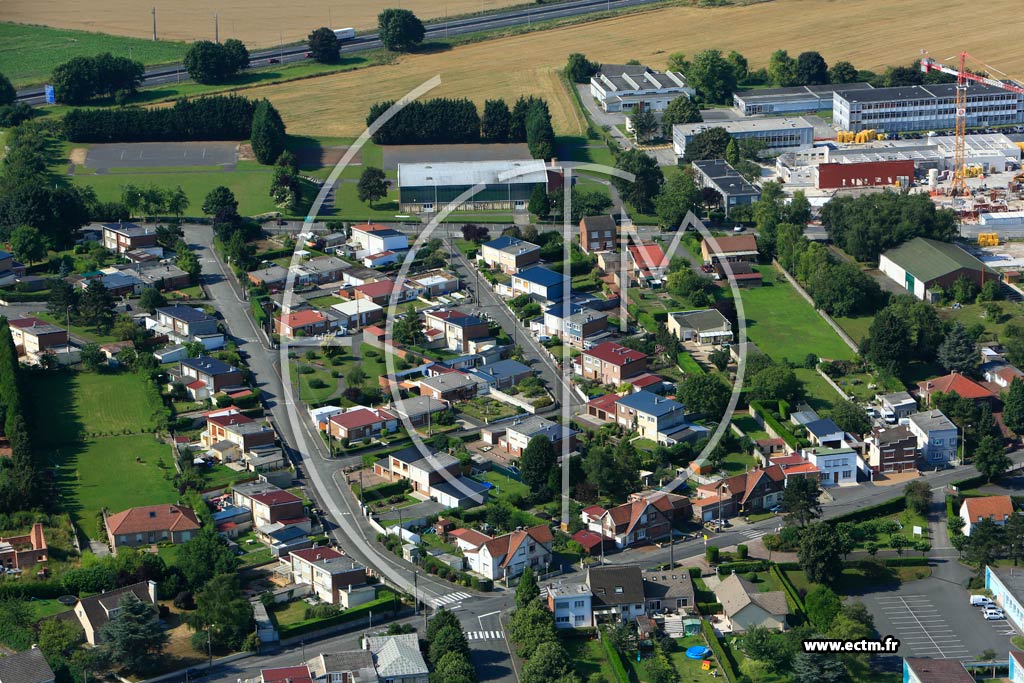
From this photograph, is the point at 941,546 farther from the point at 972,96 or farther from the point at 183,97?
the point at 183,97

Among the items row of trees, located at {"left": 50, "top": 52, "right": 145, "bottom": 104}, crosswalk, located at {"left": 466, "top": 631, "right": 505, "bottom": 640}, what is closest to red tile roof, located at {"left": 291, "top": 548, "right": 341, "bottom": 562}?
crosswalk, located at {"left": 466, "top": 631, "right": 505, "bottom": 640}

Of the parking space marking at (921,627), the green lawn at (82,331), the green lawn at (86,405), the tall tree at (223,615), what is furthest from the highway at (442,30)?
the parking space marking at (921,627)

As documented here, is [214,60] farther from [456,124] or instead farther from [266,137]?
[456,124]

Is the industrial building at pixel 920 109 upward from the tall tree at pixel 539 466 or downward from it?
upward

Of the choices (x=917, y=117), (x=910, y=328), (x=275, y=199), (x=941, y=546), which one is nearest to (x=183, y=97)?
(x=275, y=199)

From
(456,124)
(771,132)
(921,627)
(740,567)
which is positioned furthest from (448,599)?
(771,132)

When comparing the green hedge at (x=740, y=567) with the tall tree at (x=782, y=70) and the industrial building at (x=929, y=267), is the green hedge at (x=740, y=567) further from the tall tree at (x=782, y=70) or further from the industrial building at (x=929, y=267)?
the tall tree at (x=782, y=70)
